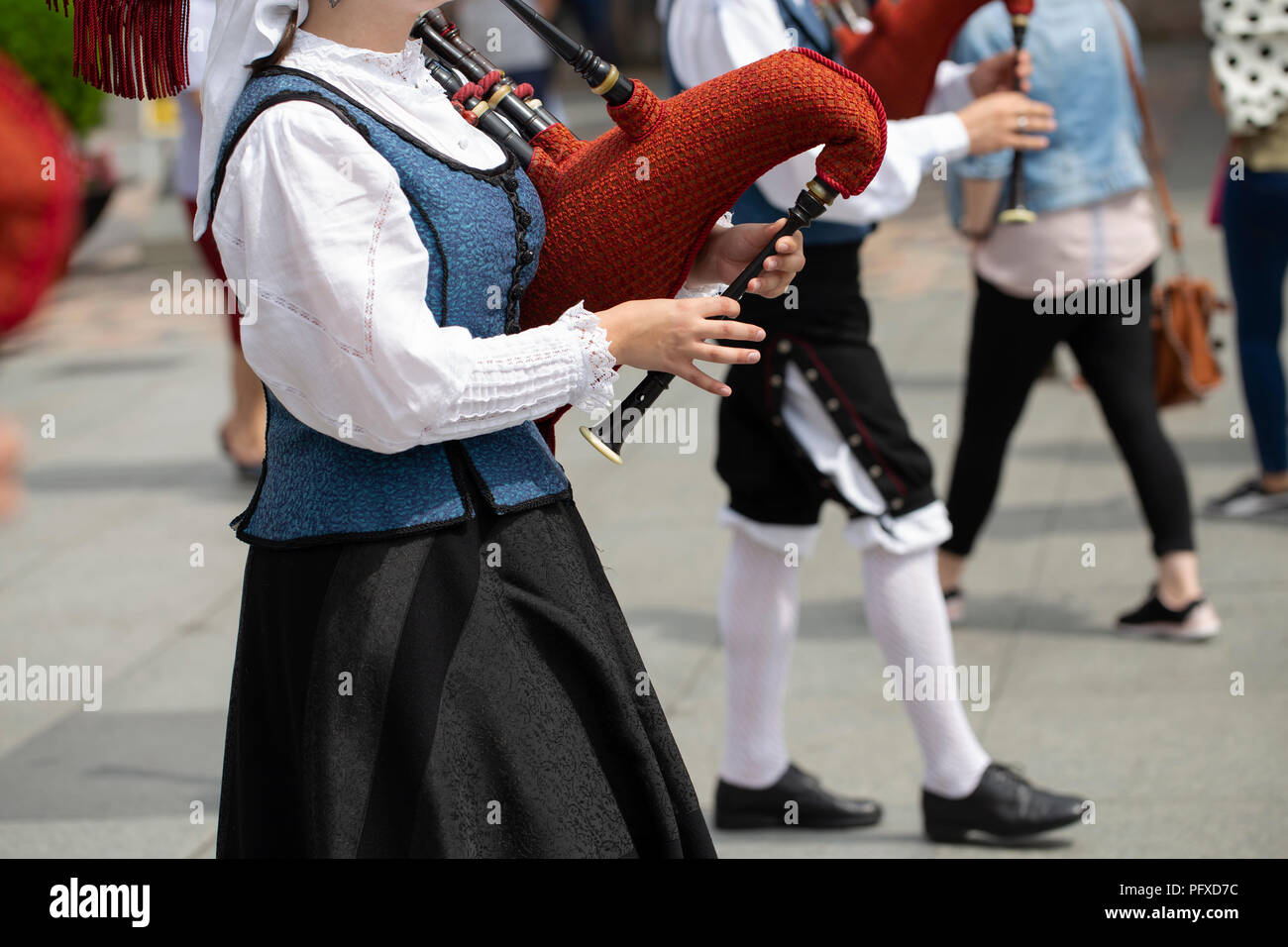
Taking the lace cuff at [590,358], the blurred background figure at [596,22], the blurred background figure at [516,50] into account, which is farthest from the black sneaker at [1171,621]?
the blurred background figure at [596,22]

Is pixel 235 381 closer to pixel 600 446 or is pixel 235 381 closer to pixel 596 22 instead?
pixel 600 446

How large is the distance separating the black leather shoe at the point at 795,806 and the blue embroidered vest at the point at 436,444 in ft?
5.48

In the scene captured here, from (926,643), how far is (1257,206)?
2453 millimetres

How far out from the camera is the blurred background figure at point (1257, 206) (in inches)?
203

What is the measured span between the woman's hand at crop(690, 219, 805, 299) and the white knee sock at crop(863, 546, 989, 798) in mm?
1195

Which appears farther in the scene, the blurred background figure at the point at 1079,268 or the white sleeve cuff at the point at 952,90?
the blurred background figure at the point at 1079,268

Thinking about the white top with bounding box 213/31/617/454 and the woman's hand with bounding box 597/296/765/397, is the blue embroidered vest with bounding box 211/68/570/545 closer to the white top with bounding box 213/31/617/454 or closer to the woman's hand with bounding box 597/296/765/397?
the white top with bounding box 213/31/617/454

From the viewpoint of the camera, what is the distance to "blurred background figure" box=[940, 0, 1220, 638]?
4.46 meters

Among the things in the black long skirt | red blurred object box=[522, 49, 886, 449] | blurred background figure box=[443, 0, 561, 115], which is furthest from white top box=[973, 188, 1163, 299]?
blurred background figure box=[443, 0, 561, 115]

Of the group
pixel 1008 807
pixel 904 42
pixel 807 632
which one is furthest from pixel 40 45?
pixel 1008 807

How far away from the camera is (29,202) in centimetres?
119

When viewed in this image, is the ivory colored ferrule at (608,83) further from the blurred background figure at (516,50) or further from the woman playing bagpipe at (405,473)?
the blurred background figure at (516,50)

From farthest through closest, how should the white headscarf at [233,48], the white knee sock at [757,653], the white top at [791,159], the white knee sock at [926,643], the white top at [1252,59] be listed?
1. the white top at [1252,59]
2. the white knee sock at [757,653]
3. the white knee sock at [926,643]
4. the white top at [791,159]
5. the white headscarf at [233,48]
